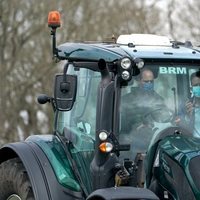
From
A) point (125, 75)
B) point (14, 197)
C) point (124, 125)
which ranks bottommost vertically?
point (14, 197)

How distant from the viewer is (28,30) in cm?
2078

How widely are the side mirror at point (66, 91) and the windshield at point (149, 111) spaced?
415 millimetres

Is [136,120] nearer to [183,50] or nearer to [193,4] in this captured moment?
[183,50]

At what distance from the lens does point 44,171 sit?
6.39 meters

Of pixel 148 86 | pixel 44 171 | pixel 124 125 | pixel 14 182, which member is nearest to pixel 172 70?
pixel 148 86

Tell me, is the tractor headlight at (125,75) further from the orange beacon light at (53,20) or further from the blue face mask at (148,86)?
the orange beacon light at (53,20)

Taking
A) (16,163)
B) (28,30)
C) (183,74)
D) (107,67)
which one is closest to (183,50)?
(183,74)

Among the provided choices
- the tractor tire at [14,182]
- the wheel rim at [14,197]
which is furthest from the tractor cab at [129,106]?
the wheel rim at [14,197]

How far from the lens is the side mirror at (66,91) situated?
19.5ft

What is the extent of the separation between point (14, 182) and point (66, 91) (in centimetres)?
131

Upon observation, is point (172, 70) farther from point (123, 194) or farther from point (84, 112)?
point (123, 194)

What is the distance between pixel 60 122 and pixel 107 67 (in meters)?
1.01

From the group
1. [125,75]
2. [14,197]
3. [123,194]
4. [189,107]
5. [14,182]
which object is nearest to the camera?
[123,194]

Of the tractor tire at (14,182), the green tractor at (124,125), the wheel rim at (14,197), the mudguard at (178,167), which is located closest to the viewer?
the mudguard at (178,167)
